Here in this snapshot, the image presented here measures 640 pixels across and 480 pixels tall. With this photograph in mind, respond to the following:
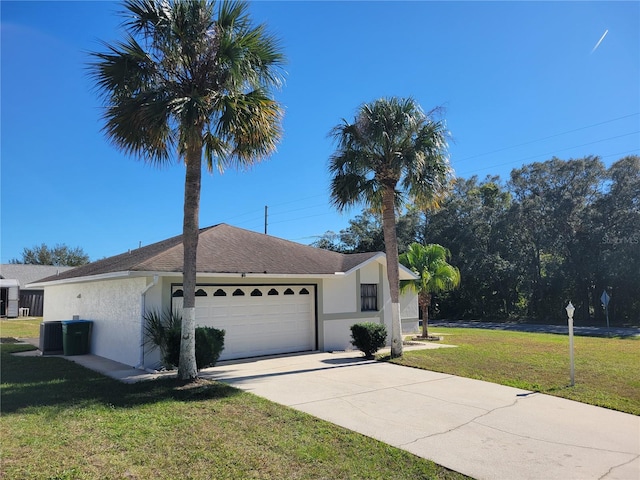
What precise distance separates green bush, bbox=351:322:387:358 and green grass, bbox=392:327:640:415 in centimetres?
96

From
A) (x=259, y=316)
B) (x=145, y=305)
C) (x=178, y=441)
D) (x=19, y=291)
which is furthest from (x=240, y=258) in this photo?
(x=19, y=291)

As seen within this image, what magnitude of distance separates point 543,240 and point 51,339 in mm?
35141

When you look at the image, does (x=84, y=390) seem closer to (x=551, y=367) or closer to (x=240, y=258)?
(x=240, y=258)

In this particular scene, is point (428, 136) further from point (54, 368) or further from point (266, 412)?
point (54, 368)

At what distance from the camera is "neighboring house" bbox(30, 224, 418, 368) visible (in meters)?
11.7

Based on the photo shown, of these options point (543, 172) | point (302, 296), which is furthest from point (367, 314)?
point (543, 172)

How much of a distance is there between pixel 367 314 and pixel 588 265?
2593 centimetres

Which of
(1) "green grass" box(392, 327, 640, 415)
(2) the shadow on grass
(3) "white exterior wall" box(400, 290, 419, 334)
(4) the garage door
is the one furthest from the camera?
(3) "white exterior wall" box(400, 290, 419, 334)

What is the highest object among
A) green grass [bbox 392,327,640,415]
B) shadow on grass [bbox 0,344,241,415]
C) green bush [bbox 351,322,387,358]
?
green bush [bbox 351,322,387,358]

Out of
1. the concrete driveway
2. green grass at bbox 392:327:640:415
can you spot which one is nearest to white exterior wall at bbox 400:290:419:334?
green grass at bbox 392:327:640:415

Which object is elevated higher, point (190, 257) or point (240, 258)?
point (240, 258)

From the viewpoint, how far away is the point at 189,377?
916cm

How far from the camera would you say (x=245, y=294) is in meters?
13.3

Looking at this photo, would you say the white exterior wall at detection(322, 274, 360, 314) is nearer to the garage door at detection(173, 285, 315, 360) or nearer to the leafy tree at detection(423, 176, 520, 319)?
the garage door at detection(173, 285, 315, 360)
